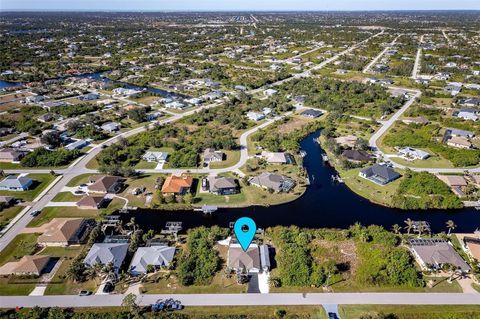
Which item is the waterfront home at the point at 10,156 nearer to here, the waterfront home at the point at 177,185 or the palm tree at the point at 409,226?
the waterfront home at the point at 177,185

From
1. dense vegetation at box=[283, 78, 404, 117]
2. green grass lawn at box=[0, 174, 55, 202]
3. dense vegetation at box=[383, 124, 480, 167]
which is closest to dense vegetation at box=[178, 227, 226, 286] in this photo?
green grass lawn at box=[0, 174, 55, 202]

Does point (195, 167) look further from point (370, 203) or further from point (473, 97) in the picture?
point (473, 97)

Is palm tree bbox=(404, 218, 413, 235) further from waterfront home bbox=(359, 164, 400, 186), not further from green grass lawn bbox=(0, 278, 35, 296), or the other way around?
green grass lawn bbox=(0, 278, 35, 296)

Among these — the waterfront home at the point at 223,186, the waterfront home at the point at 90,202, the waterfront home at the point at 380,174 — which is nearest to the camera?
the waterfront home at the point at 90,202

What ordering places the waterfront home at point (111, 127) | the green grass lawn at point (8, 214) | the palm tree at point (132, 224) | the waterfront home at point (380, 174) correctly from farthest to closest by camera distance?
1. the waterfront home at point (111, 127)
2. the waterfront home at point (380, 174)
3. the green grass lawn at point (8, 214)
4. the palm tree at point (132, 224)

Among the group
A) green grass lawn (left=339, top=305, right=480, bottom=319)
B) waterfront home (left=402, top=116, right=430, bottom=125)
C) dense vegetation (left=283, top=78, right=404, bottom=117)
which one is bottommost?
green grass lawn (left=339, top=305, right=480, bottom=319)

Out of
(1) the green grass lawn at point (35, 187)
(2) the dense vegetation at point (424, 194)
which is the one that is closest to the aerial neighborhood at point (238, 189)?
(2) the dense vegetation at point (424, 194)

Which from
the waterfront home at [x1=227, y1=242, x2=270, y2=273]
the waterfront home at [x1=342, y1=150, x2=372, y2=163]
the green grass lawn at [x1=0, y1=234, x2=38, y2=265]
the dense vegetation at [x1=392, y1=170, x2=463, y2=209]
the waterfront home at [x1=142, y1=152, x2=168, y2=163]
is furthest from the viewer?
the waterfront home at [x1=142, y1=152, x2=168, y2=163]
